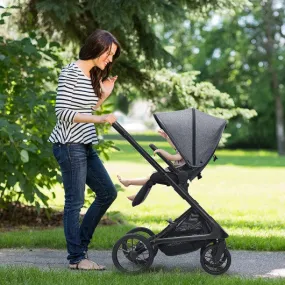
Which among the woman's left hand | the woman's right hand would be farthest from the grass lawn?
the woman's right hand

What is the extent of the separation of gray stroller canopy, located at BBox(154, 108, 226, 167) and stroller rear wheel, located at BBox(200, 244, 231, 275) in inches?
24.1

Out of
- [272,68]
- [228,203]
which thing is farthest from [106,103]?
[272,68]

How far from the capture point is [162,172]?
5.38 metres

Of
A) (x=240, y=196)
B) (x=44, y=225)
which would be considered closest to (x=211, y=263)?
(x=44, y=225)

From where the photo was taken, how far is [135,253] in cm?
543

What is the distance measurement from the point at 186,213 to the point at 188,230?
0.12m

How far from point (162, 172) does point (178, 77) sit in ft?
14.6

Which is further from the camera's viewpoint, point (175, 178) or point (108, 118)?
point (175, 178)

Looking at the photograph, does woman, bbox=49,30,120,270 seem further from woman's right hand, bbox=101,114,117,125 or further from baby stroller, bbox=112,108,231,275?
baby stroller, bbox=112,108,231,275

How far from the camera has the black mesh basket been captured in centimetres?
543

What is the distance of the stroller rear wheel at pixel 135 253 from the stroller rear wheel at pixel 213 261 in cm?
37

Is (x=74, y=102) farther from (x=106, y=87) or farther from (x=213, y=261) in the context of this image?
(x=213, y=261)

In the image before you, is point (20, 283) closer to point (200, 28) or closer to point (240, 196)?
point (240, 196)

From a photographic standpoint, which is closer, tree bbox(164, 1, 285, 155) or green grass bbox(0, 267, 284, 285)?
green grass bbox(0, 267, 284, 285)
